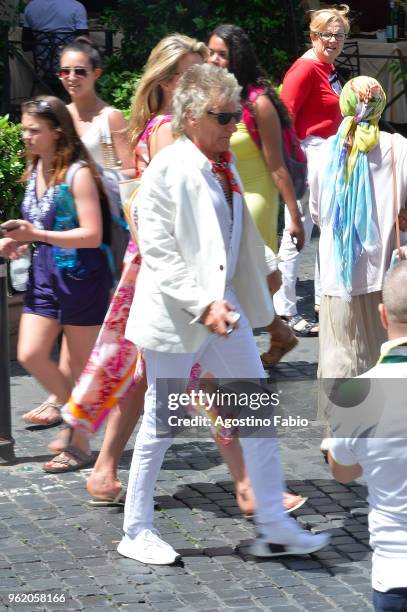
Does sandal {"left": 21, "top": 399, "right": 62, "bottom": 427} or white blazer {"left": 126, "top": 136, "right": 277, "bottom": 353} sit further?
sandal {"left": 21, "top": 399, "right": 62, "bottom": 427}

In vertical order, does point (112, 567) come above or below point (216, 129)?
below

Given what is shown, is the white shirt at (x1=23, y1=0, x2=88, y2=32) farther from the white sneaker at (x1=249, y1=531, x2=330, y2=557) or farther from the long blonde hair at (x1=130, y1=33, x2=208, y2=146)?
the white sneaker at (x1=249, y1=531, x2=330, y2=557)

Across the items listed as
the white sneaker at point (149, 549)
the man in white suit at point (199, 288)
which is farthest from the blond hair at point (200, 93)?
the white sneaker at point (149, 549)

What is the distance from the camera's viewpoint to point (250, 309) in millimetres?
5152

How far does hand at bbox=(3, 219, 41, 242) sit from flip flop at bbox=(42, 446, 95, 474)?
1.09 meters

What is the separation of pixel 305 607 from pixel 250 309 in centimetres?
118

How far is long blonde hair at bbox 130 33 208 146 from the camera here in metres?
5.80

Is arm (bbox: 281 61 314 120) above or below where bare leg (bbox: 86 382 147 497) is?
above

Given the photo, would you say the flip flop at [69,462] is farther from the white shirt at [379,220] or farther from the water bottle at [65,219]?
the white shirt at [379,220]

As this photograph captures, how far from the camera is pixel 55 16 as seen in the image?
12.0 meters

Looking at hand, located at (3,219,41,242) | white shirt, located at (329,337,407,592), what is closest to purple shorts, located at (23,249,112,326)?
hand, located at (3,219,41,242)

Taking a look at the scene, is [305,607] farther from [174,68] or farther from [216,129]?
[174,68]

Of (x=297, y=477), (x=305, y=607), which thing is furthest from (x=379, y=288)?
(x=305, y=607)

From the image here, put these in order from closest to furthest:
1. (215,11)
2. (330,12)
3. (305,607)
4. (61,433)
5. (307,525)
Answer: (305,607), (307,525), (61,433), (330,12), (215,11)
